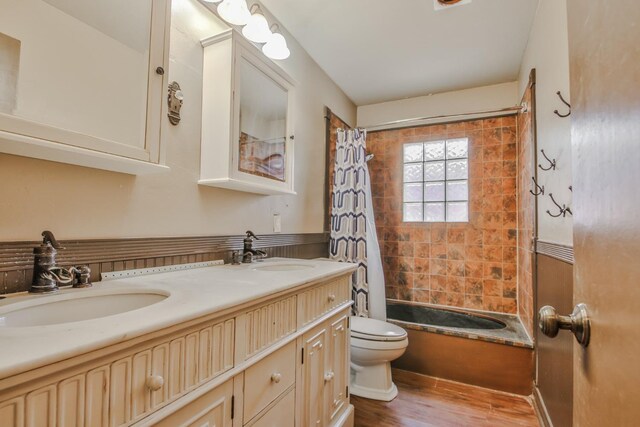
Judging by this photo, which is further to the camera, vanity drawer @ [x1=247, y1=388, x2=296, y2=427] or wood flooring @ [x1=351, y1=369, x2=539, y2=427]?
wood flooring @ [x1=351, y1=369, x2=539, y2=427]

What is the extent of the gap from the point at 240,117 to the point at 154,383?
118 cm

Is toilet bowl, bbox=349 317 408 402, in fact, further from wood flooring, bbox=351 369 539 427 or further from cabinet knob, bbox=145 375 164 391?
cabinet knob, bbox=145 375 164 391

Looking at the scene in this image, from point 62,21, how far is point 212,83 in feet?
1.91

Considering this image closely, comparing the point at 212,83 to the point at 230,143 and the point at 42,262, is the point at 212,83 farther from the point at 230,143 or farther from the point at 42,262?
the point at 42,262

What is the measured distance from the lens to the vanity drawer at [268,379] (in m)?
0.91

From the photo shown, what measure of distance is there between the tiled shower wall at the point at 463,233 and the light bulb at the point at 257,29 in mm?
1926

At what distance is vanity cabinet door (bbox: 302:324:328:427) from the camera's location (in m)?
1.23

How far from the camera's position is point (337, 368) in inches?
59.9

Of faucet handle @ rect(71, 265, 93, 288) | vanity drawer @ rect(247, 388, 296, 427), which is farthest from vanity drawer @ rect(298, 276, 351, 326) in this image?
faucet handle @ rect(71, 265, 93, 288)

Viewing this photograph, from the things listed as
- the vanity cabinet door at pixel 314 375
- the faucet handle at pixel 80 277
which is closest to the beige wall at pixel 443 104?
the vanity cabinet door at pixel 314 375

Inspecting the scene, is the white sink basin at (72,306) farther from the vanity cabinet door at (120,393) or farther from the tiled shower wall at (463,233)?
the tiled shower wall at (463,233)

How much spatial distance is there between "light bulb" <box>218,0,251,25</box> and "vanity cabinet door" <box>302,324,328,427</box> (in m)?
1.50

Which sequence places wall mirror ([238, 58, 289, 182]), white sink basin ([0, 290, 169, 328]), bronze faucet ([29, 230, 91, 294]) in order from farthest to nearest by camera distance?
wall mirror ([238, 58, 289, 182])
bronze faucet ([29, 230, 91, 294])
white sink basin ([0, 290, 169, 328])

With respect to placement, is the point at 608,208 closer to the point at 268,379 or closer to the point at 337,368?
the point at 268,379
